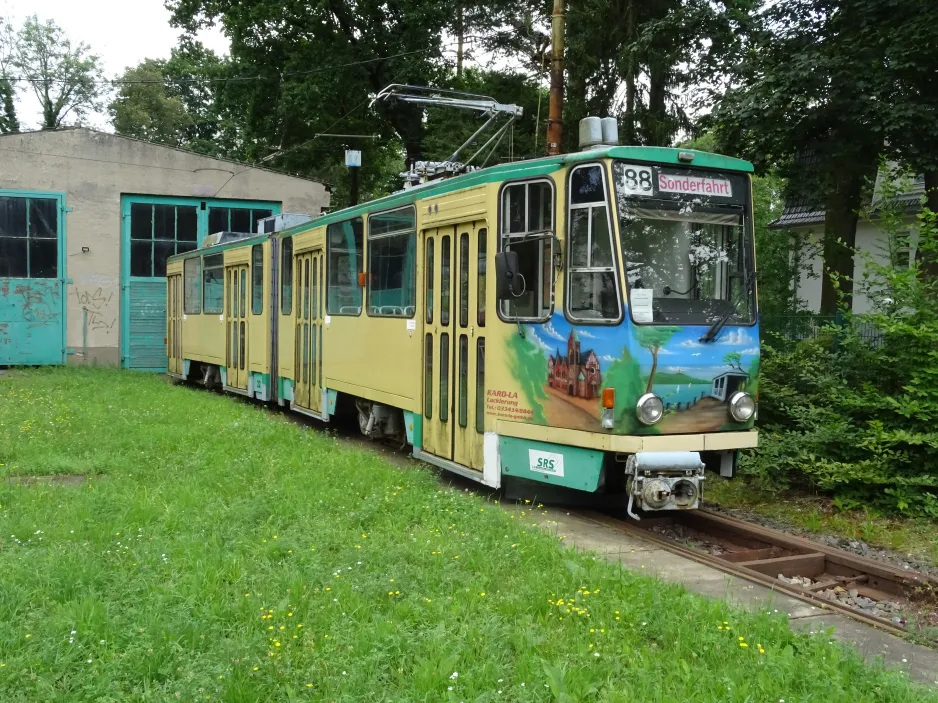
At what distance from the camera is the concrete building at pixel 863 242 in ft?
30.7

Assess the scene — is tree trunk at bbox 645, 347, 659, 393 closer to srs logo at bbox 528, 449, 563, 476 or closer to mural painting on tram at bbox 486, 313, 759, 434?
mural painting on tram at bbox 486, 313, 759, 434

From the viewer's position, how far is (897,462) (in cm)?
871

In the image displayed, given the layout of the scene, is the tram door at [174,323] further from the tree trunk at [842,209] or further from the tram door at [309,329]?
the tree trunk at [842,209]

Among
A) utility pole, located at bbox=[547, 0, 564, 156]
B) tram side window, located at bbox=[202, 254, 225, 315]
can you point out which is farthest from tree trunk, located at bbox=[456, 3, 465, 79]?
utility pole, located at bbox=[547, 0, 564, 156]

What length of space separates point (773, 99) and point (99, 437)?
921 cm

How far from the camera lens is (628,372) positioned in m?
7.16

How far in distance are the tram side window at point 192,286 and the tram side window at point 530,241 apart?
12587 millimetres

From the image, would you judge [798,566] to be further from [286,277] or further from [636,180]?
[286,277]

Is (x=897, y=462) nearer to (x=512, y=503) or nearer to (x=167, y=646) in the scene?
(x=512, y=503)

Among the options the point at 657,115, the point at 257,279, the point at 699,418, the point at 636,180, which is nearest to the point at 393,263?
the point at 636,180

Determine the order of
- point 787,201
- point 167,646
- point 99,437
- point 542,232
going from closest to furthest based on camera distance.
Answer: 1. point 167,646
2. point 542,232
3. point 99,437
4. point 787,201

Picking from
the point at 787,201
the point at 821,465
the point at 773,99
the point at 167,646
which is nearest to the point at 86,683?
the point at 167,646

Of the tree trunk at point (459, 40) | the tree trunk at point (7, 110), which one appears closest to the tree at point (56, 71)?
the tree trunk at point (7, 110)

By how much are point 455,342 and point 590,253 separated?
6.59ft
